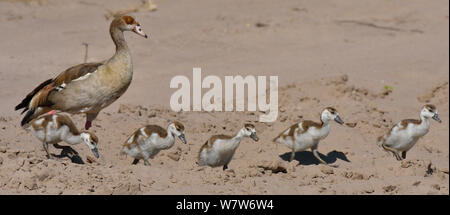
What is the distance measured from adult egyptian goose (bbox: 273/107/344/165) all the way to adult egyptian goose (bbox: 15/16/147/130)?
2266mm

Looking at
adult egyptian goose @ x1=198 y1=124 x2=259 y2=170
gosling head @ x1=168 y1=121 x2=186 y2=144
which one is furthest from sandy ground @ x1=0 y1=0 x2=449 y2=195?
gosling head @ x1=168 y1=121 x2=186 y2=144

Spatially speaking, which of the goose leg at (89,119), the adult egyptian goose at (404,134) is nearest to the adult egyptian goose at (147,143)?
the goose leg at (89,119)

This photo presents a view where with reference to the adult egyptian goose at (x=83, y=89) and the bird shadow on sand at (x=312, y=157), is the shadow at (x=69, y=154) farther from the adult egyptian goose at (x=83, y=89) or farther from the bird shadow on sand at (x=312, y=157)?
the bird shadow on sand at (x=312, y=157)

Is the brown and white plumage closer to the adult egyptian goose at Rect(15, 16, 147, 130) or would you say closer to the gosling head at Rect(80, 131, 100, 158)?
the gosling head at Rect(80, 131, 100, 158)

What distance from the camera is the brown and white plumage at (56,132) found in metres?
9.22

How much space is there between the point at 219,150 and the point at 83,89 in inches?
71.1

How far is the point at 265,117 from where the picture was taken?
1225cm

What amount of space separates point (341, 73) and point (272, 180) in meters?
6.44

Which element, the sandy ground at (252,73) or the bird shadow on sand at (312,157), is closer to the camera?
the sandy ground at (252,73)

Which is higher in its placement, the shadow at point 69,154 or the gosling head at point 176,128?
the gosling head at point 176,128

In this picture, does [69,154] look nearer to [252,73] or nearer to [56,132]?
[56,132]

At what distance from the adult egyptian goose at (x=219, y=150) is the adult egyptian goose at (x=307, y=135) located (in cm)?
80
